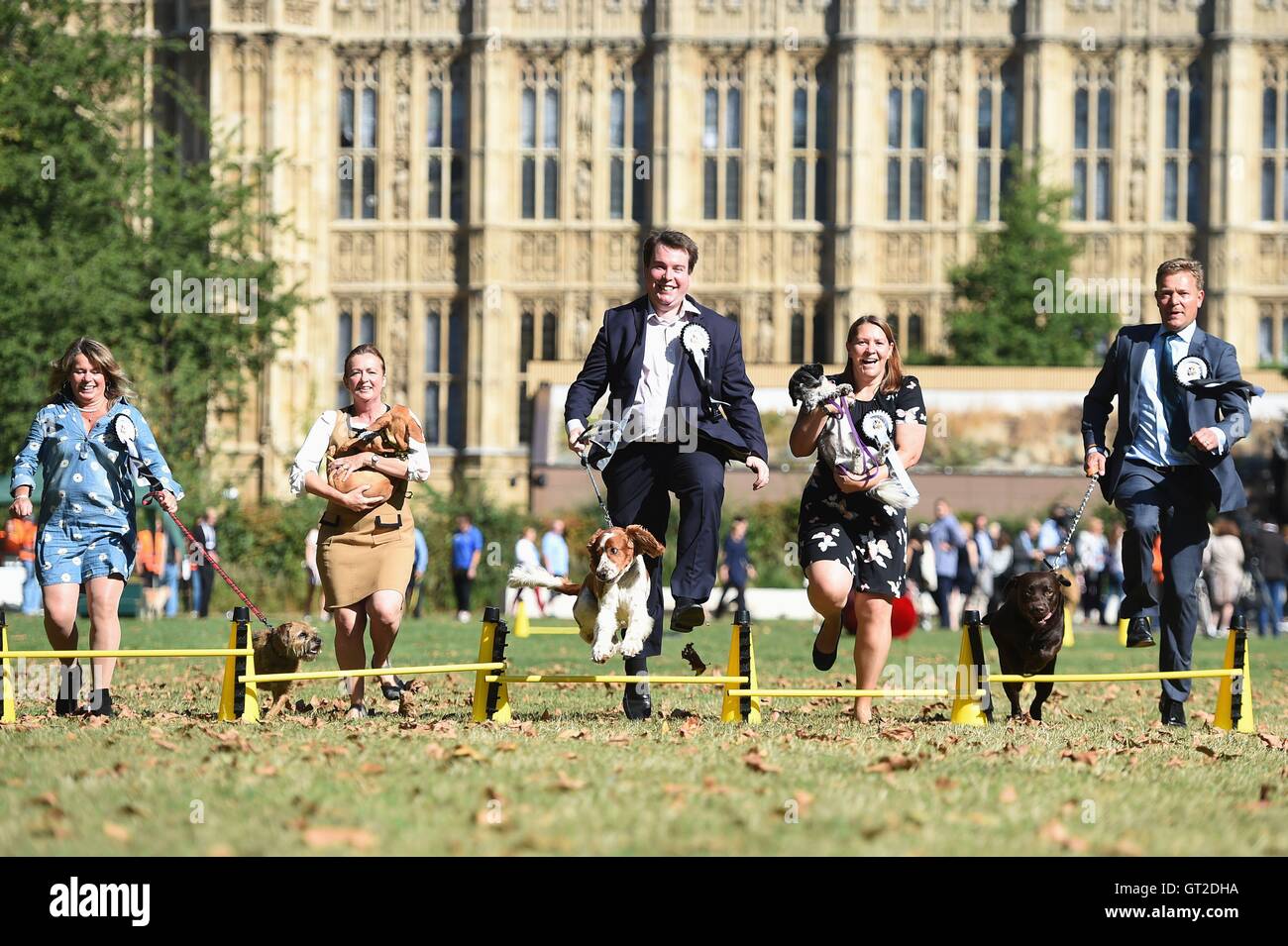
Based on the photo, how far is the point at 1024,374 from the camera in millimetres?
40750

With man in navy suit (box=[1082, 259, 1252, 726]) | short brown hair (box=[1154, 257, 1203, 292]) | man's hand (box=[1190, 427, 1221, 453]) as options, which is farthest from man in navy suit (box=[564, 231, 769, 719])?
short brown hair (box=[1154, 257, 1203, 292])

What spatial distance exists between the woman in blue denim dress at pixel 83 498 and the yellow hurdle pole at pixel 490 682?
151 centimetres

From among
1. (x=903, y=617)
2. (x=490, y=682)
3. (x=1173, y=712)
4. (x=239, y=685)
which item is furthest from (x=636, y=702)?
(x=1173, y=712)

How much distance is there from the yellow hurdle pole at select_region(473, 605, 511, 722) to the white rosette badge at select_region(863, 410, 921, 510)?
169 centimetres

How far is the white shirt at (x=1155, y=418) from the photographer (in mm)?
9125

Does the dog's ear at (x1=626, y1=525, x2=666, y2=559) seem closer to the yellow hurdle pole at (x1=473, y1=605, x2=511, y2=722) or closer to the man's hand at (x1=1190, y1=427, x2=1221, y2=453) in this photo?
the yellow hurdle pole at (x1=473, y1=605, x2=511, y2=722)

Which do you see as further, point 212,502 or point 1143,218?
point 1143,218

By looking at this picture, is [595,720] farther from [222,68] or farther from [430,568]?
[222,68]

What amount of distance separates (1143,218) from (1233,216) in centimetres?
208

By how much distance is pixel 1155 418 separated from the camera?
9188 mm

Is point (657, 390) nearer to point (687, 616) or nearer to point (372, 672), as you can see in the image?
point (687, 616)

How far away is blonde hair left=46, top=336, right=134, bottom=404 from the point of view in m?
9.16

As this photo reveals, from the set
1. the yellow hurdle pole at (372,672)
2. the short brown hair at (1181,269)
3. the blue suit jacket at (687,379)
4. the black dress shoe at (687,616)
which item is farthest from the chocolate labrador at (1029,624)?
the yellow hurdle pole at (372,672)
